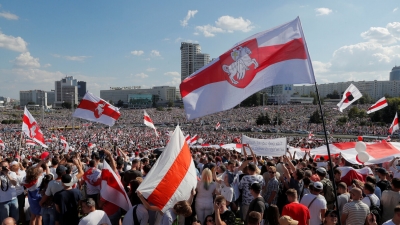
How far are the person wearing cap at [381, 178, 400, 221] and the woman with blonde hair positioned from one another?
9.20 ft

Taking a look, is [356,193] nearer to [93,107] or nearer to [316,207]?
[316,207]

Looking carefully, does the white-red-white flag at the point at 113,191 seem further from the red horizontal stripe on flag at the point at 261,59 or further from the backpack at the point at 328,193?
the backpack at the point at 328,193

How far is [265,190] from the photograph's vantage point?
5629 millimetres

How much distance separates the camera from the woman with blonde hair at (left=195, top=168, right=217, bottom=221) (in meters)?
4.90

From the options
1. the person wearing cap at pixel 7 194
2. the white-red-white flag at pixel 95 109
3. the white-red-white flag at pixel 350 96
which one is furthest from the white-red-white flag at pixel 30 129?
the white-red-white flag at pixel 350 96

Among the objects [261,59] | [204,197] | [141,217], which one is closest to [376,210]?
[204,197]

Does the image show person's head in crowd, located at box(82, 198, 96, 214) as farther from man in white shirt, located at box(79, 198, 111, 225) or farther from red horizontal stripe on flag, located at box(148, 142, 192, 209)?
red horizontal stripe on flag, located at box(148, 142, 192, 209)

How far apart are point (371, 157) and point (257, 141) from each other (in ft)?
11.4

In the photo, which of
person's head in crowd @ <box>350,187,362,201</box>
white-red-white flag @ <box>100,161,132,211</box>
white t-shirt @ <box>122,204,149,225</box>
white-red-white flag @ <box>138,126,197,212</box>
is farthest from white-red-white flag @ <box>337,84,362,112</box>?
white t-shirt @ <box>122,204,149,225</box>

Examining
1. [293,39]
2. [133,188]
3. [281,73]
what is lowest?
[133,188]

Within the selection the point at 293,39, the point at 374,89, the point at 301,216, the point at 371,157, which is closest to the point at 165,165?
the point at 301,216

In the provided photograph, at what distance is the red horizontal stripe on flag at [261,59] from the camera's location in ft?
14.7

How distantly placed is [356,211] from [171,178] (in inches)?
106

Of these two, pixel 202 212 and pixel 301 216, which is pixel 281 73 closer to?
pixel 301 216
